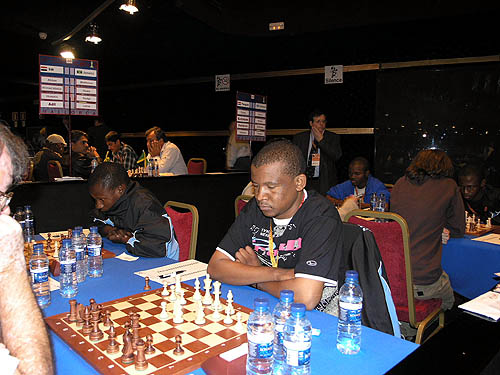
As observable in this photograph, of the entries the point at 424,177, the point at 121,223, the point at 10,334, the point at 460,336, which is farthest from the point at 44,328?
the point at 424,177

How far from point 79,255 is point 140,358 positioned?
3.48 feet

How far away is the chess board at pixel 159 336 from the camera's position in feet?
3.73

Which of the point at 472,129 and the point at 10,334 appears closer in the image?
the point at 10,334

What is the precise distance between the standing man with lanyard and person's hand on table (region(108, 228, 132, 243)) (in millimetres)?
3357

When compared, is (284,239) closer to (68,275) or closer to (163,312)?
(163,312)

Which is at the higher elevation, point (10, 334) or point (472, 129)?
point (472, 129)

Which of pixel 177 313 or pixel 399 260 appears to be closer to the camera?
pixel 177 313

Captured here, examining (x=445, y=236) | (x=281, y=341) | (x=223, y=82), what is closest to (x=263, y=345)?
(x=281, y=341)

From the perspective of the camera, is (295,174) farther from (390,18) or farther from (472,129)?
(472,129)

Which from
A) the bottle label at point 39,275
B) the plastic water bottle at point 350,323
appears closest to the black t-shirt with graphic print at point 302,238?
the plastic water bottle at point 350,323

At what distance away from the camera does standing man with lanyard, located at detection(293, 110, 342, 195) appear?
5531 mm

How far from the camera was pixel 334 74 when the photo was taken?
682 centimetres

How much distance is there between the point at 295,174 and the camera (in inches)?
73.1

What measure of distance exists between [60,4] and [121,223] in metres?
5.58
